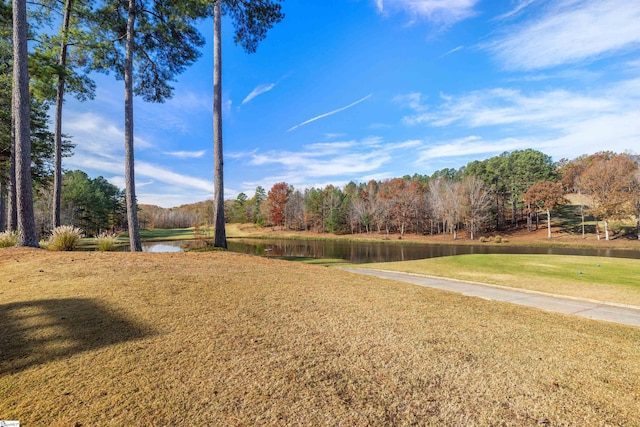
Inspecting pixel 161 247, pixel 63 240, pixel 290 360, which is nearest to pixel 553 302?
pixel 290 360

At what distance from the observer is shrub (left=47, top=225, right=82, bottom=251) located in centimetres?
810

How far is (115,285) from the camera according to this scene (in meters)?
4.54

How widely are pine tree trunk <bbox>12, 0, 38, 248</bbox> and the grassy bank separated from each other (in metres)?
11.6

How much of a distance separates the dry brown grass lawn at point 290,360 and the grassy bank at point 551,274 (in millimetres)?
3489

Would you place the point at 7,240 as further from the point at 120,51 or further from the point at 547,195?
the point at 547,195

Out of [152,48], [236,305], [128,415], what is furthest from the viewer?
[152,48]

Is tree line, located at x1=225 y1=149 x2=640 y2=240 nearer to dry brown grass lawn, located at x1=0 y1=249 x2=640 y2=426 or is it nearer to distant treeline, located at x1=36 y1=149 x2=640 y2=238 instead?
distant treeline, located at x1=36 y1=149 x2=640 y2=238

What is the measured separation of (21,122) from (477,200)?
46.7m

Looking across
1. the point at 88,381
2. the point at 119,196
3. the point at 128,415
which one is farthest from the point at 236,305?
the point at 119,196

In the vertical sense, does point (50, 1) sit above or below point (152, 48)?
above

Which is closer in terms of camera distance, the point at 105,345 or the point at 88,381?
the point at 88,381

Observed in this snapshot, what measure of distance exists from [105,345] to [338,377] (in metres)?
2.30

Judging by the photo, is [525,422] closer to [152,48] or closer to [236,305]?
[236,305]

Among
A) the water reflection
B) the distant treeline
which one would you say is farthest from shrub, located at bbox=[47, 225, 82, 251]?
the distant treeline
